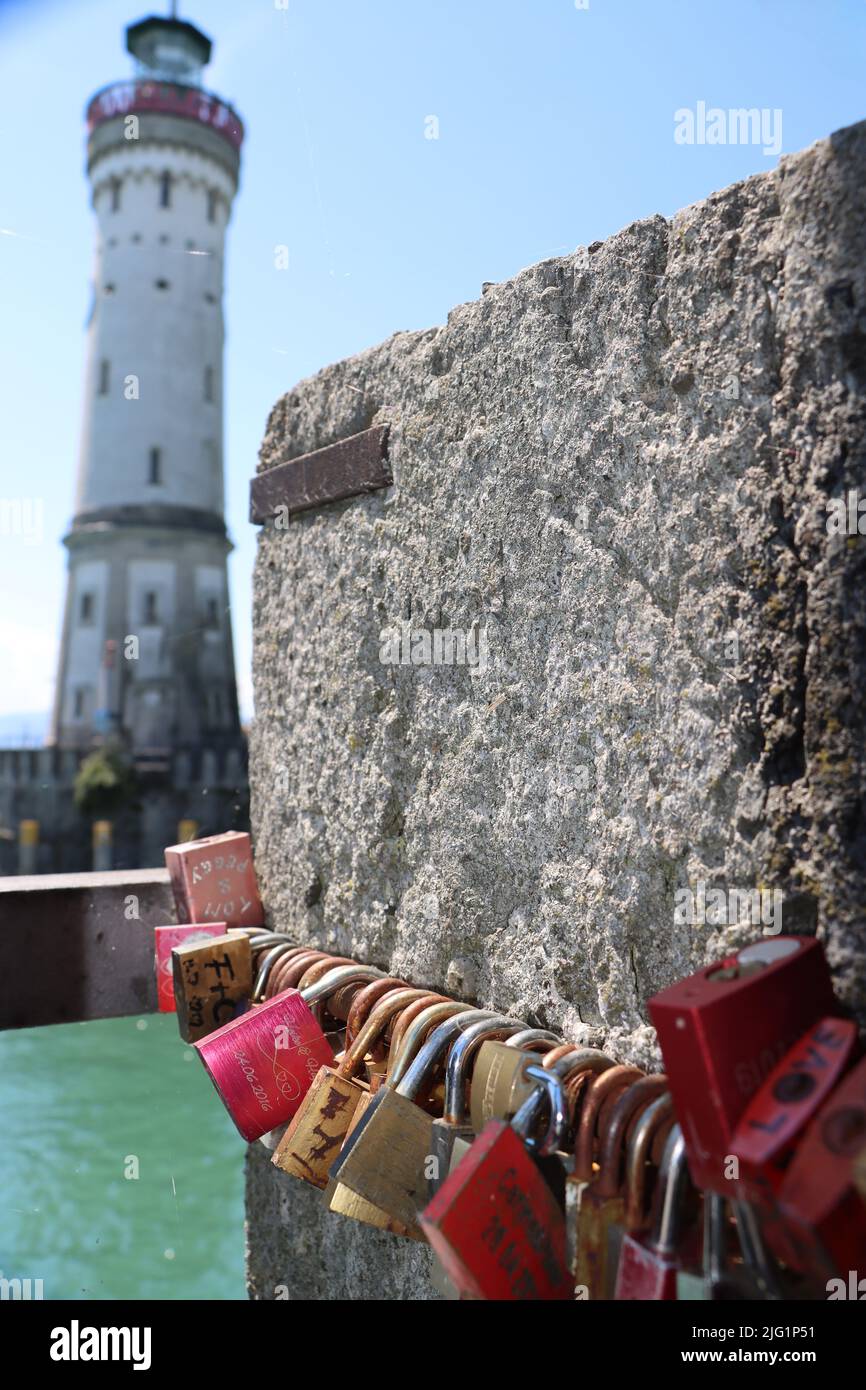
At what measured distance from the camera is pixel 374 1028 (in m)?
1.84

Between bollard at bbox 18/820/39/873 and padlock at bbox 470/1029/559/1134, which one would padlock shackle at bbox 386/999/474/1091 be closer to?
padlock at bbox 470/1029/559/1134

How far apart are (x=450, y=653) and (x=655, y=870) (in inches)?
24.8

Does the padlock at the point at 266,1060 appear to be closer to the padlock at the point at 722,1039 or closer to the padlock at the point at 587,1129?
the padlock at the point at 587,1129

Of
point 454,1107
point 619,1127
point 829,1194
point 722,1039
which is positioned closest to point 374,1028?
point 454,1107

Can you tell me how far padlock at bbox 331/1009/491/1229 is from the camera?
60.2 inches

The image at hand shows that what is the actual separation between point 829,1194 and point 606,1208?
376 millimetres

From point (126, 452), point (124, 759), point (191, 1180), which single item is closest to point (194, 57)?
point (126, 452)

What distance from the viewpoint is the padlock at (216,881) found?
255 cm

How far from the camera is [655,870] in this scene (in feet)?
5.21

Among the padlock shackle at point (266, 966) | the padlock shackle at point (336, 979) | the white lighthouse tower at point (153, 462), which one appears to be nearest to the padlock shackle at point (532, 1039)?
the padlock shackle at point (336, 979)

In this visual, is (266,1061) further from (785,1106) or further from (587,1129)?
(785,1106)
